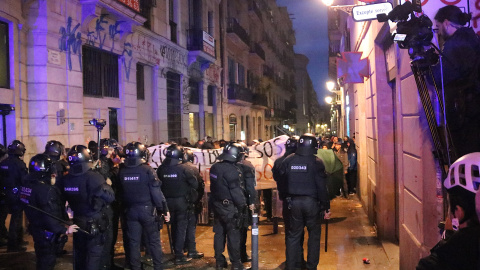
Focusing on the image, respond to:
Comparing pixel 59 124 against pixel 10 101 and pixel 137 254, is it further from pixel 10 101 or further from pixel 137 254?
pixel 137 254

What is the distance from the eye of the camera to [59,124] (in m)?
11.1

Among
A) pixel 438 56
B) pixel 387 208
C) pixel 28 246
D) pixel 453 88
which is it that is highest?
pixel 438 56

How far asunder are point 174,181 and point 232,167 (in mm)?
1120

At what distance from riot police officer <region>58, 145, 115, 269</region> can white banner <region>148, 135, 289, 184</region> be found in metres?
4.38

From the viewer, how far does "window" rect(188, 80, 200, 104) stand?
22.2m

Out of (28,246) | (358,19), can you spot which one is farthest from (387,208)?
(28,246)

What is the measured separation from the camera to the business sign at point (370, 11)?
653 cm

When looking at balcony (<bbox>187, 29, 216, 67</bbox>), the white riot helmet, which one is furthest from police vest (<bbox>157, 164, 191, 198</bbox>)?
balcony (<bbox>187, 29, 216, 67</bbox>)

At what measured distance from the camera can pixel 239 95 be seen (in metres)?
29.8

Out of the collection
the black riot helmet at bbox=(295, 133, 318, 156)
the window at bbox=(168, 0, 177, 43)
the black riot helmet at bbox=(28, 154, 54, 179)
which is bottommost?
the black riot helmet at bbox=(28, 154, 54, 179)

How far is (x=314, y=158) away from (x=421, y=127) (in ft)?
6.64

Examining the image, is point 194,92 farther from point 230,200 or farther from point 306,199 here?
point 306,199

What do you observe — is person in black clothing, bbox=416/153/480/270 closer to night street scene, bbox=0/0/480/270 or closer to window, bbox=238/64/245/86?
night street scene, bbox=0/0/480/270

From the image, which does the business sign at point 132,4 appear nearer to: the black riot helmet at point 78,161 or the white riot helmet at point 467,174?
the black riot helmet at point 78,161
